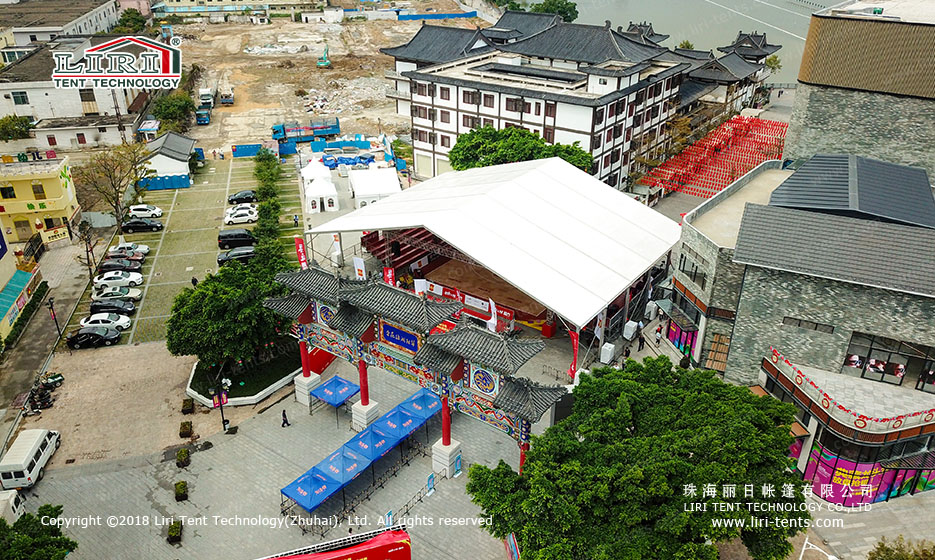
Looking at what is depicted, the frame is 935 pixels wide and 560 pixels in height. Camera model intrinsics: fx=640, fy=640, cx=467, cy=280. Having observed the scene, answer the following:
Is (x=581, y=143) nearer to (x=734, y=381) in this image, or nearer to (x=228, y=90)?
(x=734, y=381)

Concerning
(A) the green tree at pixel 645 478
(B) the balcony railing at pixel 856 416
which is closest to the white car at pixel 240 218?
(A) the green tree at pixel 645 478

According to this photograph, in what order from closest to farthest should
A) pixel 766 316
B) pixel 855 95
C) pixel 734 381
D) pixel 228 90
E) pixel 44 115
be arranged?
pixel 766 316
pixel 734 381
pixel 855 95
pixel 44 115
pixel 228 90

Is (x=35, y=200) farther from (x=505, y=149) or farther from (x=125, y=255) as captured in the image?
(x=505, y=149)

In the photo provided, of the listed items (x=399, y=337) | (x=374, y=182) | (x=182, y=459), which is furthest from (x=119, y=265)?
(x=399, y=337)

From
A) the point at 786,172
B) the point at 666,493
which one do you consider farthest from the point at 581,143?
the point at 666,493

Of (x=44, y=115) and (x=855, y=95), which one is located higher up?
(x=855, y=95)

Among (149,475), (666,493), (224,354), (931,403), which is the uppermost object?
(666,493)

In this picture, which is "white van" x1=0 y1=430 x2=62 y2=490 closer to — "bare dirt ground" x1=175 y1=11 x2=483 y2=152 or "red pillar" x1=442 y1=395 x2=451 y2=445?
"red pillar" x1=442 y1=395 x2=451 y2=445

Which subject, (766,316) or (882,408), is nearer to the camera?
(882,408)
